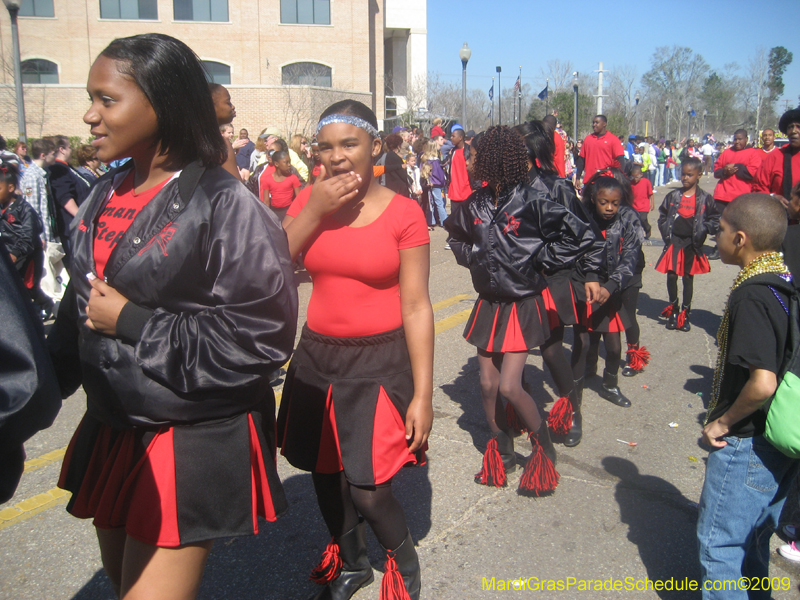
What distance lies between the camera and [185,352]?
1576mm

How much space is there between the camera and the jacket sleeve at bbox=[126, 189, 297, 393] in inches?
62.1

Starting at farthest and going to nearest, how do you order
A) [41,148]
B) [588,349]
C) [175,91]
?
[41,148]
[588,349]
[175,91]

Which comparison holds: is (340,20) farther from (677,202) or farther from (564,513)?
(564,513)

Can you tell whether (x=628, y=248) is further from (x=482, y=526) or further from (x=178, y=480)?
Answer: (x=178, y=480)

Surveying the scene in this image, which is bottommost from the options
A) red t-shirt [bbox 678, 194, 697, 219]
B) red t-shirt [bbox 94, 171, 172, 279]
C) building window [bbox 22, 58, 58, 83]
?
red t-shirt [bbox 678, 194, 697, 219]

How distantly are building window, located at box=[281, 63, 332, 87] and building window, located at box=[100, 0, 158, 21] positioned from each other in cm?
762

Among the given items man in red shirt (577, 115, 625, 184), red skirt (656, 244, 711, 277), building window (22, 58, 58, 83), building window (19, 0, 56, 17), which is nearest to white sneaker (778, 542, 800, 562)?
red skirt (656, 244, 711, 277)

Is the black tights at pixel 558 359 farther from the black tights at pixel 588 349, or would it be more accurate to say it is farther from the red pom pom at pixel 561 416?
the black tights at pixel 588 349

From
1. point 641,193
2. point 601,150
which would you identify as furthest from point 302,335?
point 601,150

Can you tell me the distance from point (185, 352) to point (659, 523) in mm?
2621

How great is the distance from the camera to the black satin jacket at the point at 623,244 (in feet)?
15.5

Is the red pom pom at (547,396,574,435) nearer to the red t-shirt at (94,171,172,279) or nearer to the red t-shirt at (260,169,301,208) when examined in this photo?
the red t-shirt at (94,171,172,279)

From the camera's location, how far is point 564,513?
10.8 ft

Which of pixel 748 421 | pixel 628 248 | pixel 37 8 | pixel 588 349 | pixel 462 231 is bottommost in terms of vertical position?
pixel 588 349
